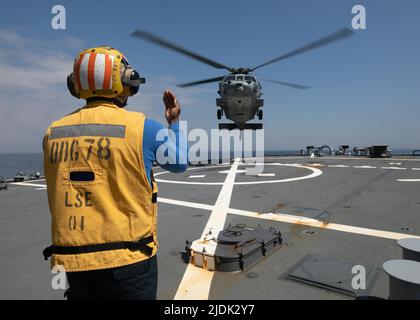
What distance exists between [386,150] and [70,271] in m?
25.1

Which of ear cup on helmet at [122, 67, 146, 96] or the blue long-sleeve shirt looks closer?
the blue long-sleeve shirt

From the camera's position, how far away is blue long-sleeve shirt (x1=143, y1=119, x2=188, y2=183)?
1995 millimetres

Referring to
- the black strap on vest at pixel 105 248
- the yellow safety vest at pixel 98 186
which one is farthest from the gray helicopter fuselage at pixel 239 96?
the black strap on vest at pixel 105 248

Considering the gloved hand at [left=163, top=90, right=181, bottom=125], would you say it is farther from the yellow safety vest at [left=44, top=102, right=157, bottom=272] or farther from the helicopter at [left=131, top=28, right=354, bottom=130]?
the helicopter at [left=131, top=28, right=354, bottom=130]

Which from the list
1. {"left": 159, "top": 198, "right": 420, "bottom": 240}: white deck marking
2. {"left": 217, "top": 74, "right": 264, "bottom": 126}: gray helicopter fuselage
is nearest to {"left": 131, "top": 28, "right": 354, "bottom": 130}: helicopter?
{"left": 217, "top": 74, "right": 264, "bottom": 126}: gray helicopter fuselage

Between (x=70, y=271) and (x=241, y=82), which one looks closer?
(x=70, y=271)

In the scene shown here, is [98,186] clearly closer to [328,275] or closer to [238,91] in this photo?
[328,275]

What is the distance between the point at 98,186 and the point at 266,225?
4.60m

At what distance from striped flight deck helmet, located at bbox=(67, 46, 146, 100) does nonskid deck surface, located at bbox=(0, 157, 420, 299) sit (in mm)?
2501

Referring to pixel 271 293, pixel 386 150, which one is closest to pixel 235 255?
pixel 271 293

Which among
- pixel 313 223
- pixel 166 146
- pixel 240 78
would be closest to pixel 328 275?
pixel 313 223
